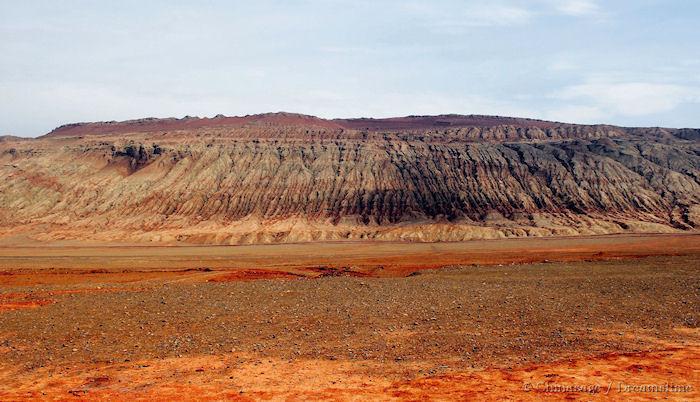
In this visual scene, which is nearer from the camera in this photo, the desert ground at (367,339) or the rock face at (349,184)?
the desert ground at (367,339)

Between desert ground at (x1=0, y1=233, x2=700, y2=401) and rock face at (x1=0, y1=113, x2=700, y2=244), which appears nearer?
desert ground at (x1=0, y1=233, x2=700, y2=401)

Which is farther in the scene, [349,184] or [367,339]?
[349,184]

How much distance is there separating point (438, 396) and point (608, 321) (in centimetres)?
930

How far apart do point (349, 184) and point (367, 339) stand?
3275 inches

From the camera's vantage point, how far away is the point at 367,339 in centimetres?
1602

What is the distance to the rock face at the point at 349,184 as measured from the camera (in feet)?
275

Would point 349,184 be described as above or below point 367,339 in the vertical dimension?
above

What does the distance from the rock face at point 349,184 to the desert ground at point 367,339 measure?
53190mm

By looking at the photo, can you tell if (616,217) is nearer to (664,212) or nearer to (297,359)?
(664,212)

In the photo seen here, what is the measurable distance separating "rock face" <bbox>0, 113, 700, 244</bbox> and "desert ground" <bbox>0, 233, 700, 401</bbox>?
175 feet

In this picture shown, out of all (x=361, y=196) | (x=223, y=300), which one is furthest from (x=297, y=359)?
(x=361, y=196)

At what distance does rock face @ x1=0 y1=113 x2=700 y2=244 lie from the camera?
3305 inches

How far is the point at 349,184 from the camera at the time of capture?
9888 centimetres

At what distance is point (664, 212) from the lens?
8638 cm
